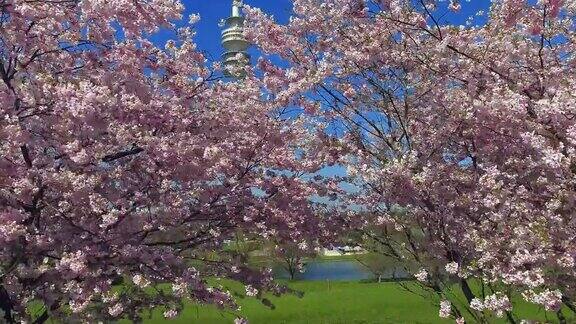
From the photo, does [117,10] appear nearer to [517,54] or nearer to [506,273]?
[517,54]

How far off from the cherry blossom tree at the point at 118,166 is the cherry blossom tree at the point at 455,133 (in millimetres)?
1521

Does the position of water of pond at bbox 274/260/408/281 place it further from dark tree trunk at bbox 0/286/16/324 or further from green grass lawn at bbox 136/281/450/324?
dark tree trunk at bbox 0/286/16/324

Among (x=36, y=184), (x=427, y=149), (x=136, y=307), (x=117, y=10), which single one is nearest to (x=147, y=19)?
(x=117, y=10)

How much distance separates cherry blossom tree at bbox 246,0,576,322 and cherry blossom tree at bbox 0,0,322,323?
1521 mm

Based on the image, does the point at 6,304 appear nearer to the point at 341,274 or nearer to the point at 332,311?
the point at 332,311

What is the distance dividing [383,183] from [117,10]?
4527 millimetres

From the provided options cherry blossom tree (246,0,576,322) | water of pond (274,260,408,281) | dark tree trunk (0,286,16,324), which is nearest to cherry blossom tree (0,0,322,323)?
dark tree trunk (0,286,16,324)

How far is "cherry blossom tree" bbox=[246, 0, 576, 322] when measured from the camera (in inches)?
247

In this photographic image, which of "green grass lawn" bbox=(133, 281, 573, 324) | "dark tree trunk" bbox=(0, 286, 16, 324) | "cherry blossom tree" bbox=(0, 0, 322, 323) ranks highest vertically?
"cherry blossom tree" bbox=(0, 0, 322, 323)

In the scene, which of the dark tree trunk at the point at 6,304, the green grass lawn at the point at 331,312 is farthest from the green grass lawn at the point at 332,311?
the dark tree trunk at the point at 6,304

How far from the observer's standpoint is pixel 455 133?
852 centimetres

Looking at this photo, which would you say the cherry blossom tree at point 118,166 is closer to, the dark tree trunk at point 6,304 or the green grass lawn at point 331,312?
the dark tree trunk at point 6,304

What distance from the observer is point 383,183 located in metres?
9.02

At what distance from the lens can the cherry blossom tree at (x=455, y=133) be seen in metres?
6.27
